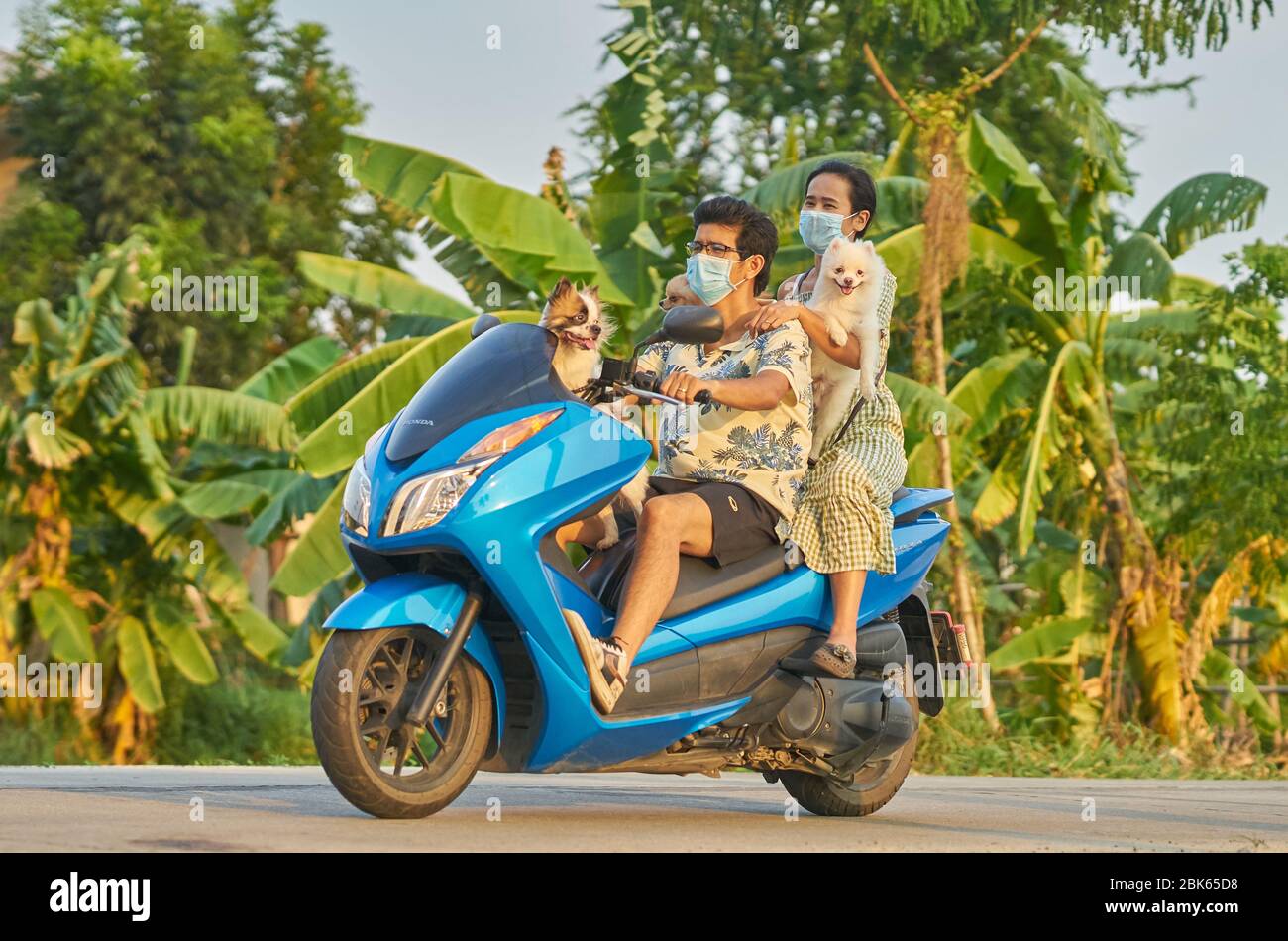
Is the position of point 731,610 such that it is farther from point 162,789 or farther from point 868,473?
point 162,789

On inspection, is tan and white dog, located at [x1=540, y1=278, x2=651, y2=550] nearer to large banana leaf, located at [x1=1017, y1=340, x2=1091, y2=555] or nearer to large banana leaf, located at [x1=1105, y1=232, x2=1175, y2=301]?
large banana leaf, located at [x1=1017, y1=340, x2=1091, y2=555]

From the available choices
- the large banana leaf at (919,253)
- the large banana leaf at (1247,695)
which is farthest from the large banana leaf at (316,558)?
the large banana leaf at (1247,695)

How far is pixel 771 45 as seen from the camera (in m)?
25.1

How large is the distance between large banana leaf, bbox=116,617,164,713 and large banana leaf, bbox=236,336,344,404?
291cm

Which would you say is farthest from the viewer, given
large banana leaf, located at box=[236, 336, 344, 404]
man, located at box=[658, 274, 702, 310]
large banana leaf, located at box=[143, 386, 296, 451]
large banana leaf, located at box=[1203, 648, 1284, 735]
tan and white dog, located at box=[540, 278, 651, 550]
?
large banana leaf, located at box=[236, 336, 344, 404]

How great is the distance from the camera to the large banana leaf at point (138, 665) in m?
19.1

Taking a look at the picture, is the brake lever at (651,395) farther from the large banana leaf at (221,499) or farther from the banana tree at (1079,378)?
the large banana leaf at (221,499)

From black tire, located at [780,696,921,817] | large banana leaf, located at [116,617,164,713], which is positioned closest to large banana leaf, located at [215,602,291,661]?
large banana leaf, located at [116,617,164,713]

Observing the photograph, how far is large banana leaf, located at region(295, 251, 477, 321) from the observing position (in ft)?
51.7

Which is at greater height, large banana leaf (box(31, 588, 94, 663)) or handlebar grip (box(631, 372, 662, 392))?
handlebar grip (box(631, 372, 662, 392))

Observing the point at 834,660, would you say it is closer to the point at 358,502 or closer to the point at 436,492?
the point at 436,492

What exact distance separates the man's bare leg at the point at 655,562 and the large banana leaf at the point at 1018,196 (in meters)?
9.05
